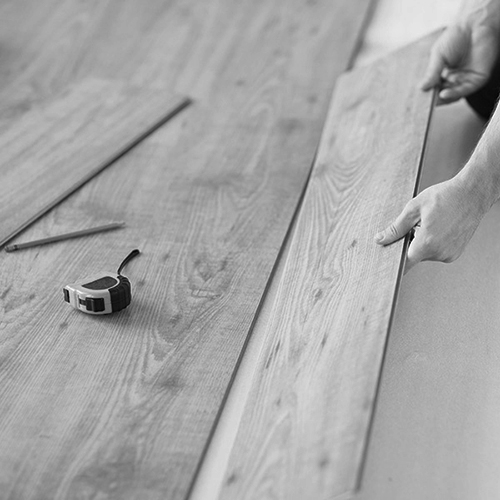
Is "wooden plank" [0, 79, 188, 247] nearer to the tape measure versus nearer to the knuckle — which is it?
the tape measure

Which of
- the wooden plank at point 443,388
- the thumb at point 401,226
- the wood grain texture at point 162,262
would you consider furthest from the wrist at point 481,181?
the wood grain texture at point 162,262

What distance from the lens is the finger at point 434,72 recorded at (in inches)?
111

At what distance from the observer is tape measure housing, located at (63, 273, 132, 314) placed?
2004mm

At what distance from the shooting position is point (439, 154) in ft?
9.37

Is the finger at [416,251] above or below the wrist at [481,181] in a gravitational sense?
below

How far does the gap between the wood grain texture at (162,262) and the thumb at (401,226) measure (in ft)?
1.12

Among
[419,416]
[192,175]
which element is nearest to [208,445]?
[419,416]

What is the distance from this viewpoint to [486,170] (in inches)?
79.7

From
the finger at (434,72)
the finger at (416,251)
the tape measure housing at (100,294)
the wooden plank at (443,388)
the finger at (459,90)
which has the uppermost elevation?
the tape measure housing at (100,294)

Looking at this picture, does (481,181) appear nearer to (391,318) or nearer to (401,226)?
(401,226)

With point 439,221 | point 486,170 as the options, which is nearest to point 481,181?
point 486,170

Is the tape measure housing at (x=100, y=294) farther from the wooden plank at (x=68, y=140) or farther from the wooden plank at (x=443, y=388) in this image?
the wooden plank at (x=443, y=388)

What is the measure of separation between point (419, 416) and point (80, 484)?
72 cm

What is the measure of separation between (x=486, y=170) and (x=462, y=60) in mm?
953
